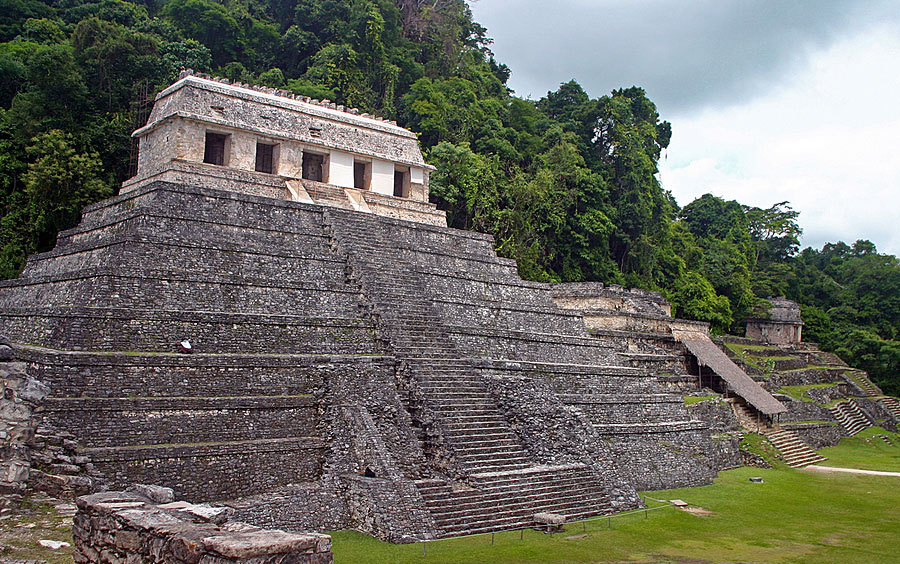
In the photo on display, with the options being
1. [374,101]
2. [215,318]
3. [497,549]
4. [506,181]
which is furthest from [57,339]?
[374,101]

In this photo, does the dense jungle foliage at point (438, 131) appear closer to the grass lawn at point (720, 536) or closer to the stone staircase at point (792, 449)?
the stone staircase at point (792, 449)

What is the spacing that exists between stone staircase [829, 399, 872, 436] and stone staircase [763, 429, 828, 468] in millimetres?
7296

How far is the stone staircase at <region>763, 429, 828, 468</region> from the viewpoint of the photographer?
24.0 meters

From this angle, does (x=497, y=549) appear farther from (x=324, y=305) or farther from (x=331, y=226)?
(x=331, y=226)

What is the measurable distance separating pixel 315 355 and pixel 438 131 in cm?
2347

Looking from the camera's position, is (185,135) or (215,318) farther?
(185,135)

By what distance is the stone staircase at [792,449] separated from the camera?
24.0m

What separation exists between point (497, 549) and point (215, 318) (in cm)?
660

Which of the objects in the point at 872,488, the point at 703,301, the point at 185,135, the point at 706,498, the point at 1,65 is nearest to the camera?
the point at 706,498

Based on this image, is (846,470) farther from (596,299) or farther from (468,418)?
(468,418)

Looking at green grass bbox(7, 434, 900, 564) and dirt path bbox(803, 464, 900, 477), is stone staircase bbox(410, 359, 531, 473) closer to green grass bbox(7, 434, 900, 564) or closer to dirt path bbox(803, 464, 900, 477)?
green grass bbox(7, 434, 900, 564)

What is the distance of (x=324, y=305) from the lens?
16.5 meters

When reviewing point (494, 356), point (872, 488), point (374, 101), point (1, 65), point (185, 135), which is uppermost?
point (374, 101)

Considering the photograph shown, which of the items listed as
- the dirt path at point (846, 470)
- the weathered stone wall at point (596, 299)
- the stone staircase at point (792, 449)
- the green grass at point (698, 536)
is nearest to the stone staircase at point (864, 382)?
the stone staircase at point (792, 449)
